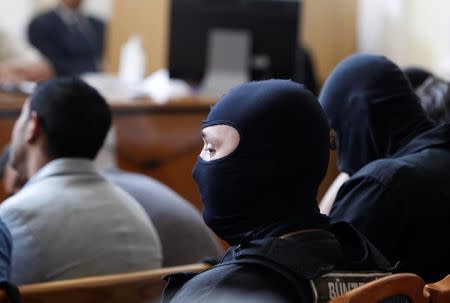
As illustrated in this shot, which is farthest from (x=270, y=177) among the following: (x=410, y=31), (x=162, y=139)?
(x=410, y=31)

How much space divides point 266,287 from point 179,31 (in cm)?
288

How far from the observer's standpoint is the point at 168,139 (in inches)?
138

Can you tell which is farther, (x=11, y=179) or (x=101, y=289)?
(x=11, y=179)

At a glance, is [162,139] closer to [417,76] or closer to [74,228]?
[417,76]

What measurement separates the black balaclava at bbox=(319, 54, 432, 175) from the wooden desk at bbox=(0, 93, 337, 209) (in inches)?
62.4

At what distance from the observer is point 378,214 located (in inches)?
63.3

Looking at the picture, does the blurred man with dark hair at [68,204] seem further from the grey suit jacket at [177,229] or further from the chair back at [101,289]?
the chair back at [101,289]

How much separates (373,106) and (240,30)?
215 centimetres

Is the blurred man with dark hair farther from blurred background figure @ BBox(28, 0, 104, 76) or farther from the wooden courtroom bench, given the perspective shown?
blurred background figure @ BBox(28, 0, 104, 76)

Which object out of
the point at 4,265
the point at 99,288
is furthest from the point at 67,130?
the point at 99,288

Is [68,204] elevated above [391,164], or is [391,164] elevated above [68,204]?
[391,164]

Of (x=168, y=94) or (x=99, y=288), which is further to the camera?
(x=168, y=94)

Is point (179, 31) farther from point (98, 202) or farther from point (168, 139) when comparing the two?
point (98, 202)

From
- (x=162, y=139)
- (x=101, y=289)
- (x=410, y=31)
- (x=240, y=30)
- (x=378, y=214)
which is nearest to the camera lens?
(x=101, y=289)
